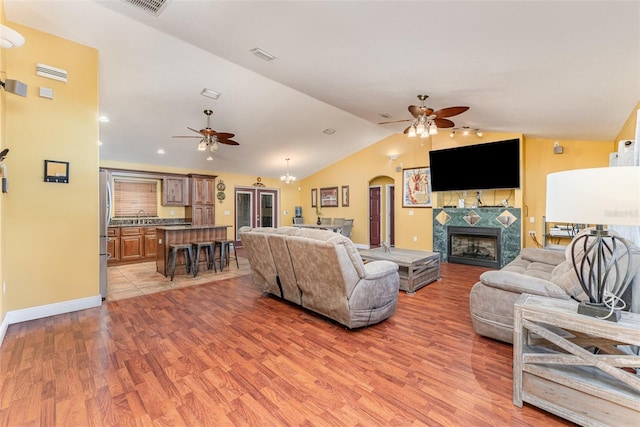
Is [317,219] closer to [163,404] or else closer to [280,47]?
[280,47]

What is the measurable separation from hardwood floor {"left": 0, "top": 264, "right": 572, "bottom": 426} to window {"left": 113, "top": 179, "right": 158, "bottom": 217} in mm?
4255

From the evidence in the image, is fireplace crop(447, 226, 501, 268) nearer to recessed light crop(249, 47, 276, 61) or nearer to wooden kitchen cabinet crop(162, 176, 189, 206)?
recessed light crop(249, 47, 276, 61)

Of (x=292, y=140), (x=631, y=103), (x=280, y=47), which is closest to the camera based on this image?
(x=280, y=47)

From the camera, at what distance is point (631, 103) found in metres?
3.16

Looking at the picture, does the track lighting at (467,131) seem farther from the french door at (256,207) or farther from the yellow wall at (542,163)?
the french door at (256,207)

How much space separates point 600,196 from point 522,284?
118 centimetres

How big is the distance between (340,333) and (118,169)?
6500 millimetres

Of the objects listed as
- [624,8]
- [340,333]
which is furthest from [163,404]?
[624,8]

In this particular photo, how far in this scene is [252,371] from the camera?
2076mm

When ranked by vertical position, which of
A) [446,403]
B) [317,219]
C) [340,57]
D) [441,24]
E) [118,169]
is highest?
[340,57]

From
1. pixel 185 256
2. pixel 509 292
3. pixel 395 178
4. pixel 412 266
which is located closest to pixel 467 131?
pixel 395 178

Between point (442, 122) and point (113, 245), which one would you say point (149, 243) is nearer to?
point (113, 245)

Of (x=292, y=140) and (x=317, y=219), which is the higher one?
(x=292, y=140)

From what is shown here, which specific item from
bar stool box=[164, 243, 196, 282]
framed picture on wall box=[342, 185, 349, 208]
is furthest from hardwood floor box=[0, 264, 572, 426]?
framed picture on wall box=[342, 185, 349, 208]
